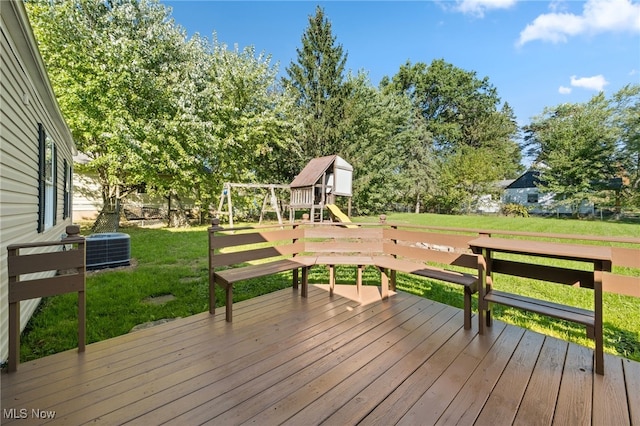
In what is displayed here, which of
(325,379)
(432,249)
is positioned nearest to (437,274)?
(432,249)

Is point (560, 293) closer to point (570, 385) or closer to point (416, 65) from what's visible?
point (570, 385)

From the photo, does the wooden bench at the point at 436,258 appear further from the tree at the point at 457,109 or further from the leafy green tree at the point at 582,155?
the tree at the point at 457,109

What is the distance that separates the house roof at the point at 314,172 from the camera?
394 inches

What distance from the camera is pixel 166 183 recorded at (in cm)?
1177

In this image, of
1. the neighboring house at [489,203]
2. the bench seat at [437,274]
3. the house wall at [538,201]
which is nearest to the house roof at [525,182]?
the house wall at [538,201]

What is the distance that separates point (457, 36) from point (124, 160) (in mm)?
12899

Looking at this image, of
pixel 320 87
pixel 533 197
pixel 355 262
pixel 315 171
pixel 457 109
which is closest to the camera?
pixel 355 262

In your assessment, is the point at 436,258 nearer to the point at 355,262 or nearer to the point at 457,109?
the point at 355,262

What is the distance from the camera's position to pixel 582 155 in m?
18.4

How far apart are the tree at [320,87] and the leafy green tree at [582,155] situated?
51.7 ft

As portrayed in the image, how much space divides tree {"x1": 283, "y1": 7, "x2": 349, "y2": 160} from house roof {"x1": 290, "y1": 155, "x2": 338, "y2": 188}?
410 centimetres

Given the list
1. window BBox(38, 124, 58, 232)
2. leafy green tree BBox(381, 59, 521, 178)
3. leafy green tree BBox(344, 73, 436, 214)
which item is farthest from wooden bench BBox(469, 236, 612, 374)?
leafy green tree BBox(381, 59, 521, 178)

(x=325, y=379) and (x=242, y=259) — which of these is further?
(x=242, y=259)

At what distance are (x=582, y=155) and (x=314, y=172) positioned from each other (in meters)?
19.1
